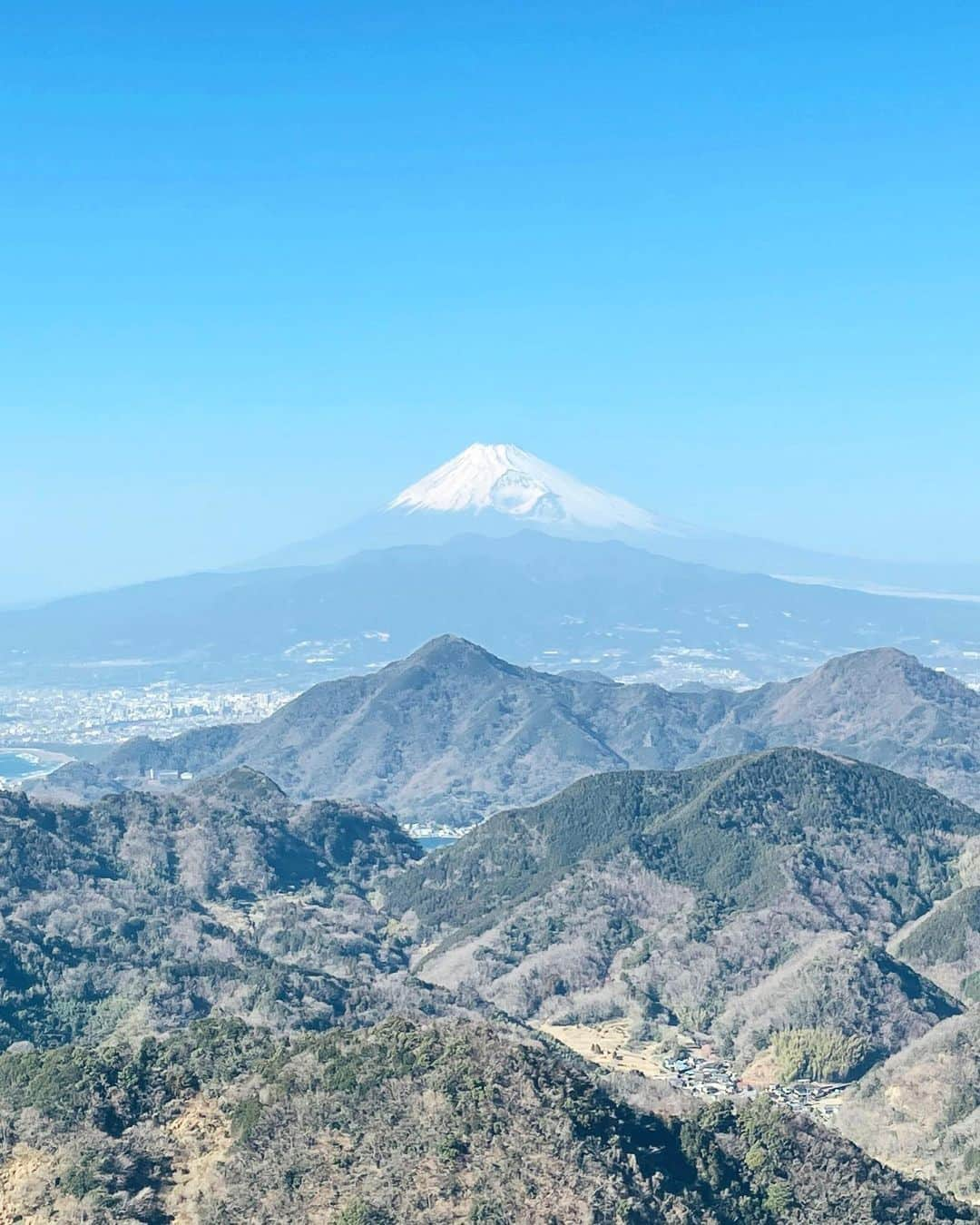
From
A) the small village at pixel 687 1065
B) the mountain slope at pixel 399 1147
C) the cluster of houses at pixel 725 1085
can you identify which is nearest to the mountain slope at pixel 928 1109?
the cluster of houses at pixel 725 1085

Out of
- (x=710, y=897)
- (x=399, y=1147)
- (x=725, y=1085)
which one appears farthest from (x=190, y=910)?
(x=399, y=1147)

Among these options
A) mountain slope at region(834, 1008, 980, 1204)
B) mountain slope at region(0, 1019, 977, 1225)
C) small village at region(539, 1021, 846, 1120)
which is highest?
mountain slope at region(0, 1019, 977, 1225)

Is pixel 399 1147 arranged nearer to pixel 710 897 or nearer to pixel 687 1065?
pixel 687 1065

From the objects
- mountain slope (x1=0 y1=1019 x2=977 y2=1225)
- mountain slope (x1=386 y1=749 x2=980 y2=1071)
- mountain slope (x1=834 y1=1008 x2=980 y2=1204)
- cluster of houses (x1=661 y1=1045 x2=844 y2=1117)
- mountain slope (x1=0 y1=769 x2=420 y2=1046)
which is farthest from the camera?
mountain slope (x1=386 y1=749 x2=980 y2=1071)

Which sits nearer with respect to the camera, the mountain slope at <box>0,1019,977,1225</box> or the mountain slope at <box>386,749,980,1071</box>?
the mountain slope at <box>0,1019,977,1225</box>

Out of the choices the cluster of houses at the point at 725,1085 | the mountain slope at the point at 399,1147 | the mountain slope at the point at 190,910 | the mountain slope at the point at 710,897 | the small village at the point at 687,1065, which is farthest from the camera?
the mountain slope at the point at 710,897

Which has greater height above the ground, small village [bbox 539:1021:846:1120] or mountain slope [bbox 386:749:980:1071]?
mountain slope [bbox 386:749:980:1071]

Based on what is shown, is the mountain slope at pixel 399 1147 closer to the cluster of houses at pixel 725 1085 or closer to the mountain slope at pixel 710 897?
the cluster of houses at pixel 725 1085

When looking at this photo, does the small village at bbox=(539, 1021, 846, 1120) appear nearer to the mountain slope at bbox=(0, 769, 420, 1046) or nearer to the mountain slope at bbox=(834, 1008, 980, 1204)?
the mountain slope at bbox=(834, 1008, 980, 1204)

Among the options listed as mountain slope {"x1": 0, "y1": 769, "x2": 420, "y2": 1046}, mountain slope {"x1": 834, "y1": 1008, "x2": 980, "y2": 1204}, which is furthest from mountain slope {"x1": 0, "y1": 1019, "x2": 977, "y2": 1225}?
mountain slope {"x1": 0, "y1": 769, "x2": 420, "y2": 1046}
